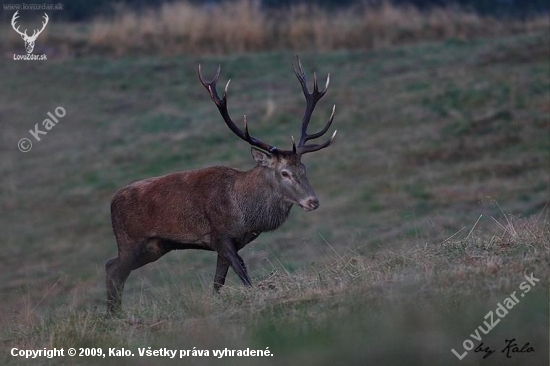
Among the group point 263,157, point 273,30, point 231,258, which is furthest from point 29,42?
point 231,258

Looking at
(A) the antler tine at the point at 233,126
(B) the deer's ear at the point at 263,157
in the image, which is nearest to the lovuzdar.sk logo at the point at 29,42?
(A) the antler tine at the point at 233,126

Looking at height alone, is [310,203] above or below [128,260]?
above

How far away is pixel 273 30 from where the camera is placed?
31.3 meters

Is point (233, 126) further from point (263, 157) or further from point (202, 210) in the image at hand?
point (202, 210)

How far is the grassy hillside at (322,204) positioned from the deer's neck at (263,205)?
0.46m

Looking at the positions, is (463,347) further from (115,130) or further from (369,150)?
(115,130)

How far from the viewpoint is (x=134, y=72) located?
29234 millimetres

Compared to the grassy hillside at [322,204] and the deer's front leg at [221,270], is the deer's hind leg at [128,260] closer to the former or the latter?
the grassy hillside at [322,204]

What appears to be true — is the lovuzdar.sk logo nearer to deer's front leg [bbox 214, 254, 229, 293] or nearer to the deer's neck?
the deer's neck

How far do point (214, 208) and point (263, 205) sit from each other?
0.51 meters

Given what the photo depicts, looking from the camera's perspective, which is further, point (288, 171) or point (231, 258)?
point (288, 171)

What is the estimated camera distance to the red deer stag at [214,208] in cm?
1112

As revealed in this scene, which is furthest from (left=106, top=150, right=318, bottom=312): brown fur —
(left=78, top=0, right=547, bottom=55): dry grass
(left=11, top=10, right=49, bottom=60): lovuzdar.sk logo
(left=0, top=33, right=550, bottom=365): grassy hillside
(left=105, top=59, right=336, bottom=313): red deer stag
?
(left=78, top=0, right=547, bottom=55): dry grass

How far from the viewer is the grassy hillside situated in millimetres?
8266
